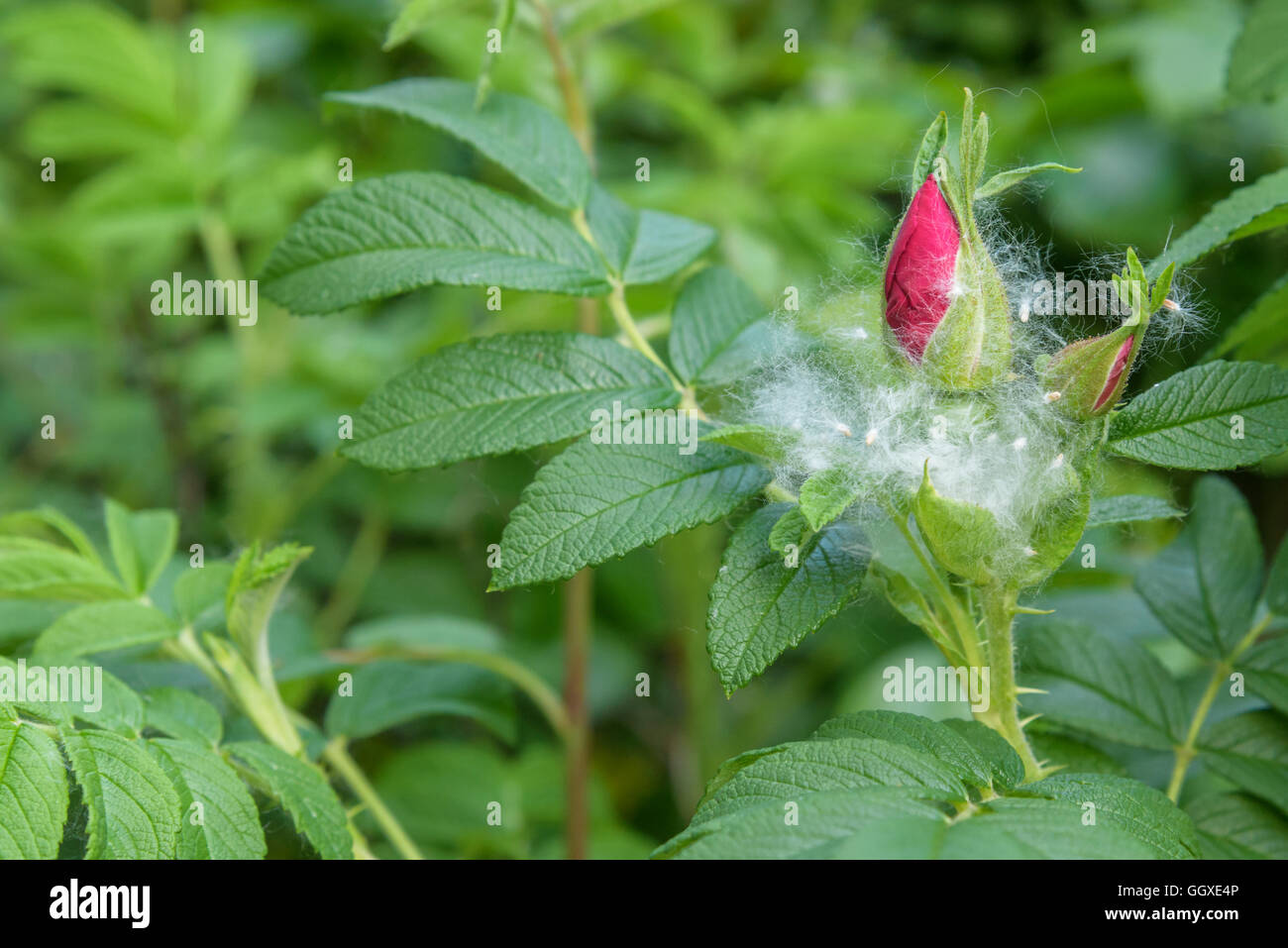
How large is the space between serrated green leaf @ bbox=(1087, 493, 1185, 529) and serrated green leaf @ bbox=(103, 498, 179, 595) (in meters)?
0.82

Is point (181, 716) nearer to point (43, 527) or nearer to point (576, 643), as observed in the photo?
point (43, 527)

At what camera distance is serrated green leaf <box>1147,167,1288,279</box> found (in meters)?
0.87

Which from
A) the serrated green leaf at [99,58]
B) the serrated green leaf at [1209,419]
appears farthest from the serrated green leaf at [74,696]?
the serrated green leaf at [99,58]

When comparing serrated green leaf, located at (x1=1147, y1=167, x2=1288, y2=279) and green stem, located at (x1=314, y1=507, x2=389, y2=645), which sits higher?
serrated green leaf, located at (x1=1147, y1=167, x2=1288, y2=279)

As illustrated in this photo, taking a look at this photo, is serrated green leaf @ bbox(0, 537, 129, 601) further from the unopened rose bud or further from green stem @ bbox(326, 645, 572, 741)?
the unopened rose bud

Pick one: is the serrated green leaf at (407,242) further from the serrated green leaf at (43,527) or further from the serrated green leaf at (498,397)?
the serrated green leaf at (43,527)

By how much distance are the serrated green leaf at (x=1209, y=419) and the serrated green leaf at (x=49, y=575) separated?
841mm

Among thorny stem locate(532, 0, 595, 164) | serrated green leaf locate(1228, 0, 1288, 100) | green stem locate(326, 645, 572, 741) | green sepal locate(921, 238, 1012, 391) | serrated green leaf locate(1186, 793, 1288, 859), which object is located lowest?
serrated green leaf locate(1186, 793, 1288, 859)

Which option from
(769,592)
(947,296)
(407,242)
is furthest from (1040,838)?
(407,242)

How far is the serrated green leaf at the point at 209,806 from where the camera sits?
737 millimetres

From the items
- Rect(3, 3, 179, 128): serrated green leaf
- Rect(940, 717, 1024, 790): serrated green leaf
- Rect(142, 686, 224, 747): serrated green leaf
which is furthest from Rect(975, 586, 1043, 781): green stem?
Rect(3, 3, 179, 128): serrated green leaf

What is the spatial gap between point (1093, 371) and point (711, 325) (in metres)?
0.38
